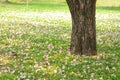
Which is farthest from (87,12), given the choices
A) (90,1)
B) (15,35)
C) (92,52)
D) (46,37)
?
(15,35)

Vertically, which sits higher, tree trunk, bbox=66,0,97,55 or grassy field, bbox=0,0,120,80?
tree trunk, bbox=66,0,97,55

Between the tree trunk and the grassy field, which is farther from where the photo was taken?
the tree trunk

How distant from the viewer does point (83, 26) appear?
15094 millimetres

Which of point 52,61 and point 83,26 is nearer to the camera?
point 52,61

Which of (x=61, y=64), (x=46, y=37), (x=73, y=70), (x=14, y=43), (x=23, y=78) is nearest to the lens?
(x=23, y=78)

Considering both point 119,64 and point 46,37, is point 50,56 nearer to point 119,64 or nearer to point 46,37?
point 119,64

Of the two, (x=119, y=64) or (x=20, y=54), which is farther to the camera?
(x=20, y=54)

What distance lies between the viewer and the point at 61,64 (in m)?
13.5

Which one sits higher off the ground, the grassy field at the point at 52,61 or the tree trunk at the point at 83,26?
the tree trunk at the point at 83,26

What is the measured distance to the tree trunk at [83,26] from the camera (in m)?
14.9

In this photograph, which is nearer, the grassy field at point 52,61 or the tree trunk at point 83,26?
the grassy field at point 52,61

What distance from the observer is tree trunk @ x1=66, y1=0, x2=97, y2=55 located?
587 inches

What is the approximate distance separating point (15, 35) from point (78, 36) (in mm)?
7309

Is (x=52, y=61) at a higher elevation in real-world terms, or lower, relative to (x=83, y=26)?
lower
